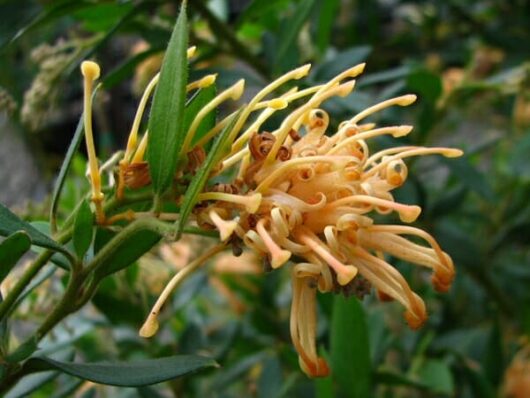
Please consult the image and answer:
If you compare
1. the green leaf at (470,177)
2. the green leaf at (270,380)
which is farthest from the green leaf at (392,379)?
the green leaf at (470,177)

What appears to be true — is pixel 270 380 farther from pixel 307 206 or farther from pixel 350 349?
pixel 307 206

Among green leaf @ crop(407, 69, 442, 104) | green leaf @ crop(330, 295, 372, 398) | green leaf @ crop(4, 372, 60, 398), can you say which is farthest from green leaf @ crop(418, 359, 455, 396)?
green leaf @ crop(4, 372, 60, 398)

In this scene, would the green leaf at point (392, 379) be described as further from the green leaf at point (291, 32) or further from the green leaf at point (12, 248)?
the green leaf at point (12, 248)

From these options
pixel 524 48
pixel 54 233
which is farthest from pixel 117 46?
pixel 54 233

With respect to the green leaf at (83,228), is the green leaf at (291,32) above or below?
below

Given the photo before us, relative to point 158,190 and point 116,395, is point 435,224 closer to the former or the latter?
point 116,395

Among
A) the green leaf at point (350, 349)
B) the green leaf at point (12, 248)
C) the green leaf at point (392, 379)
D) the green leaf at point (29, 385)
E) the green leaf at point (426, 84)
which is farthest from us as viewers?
the green leaf at point (426, 84)
